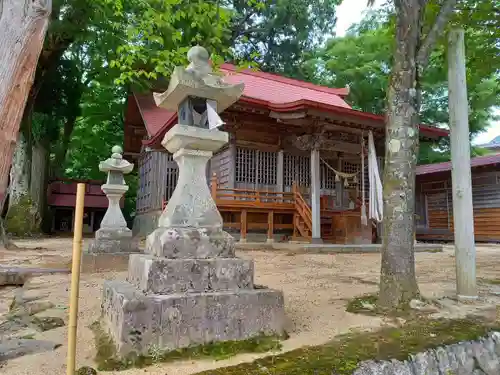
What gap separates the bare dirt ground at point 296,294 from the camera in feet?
7.00

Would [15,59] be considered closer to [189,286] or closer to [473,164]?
[189,286]

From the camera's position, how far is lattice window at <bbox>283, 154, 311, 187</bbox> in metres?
11.6

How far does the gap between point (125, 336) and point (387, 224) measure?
2.49 meters

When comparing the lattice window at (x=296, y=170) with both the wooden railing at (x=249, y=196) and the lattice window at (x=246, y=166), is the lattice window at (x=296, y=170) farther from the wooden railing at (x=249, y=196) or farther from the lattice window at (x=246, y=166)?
the lattice window at (x=246, y=166)

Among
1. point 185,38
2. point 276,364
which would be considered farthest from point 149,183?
point 276,364

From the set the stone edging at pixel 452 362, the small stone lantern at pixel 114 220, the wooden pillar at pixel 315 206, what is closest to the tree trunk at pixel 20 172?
the small stone lantern at pixel 114 220

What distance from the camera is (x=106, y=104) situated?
20109mm

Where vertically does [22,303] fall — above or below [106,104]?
below

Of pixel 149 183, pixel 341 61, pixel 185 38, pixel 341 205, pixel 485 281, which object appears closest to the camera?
pixel 485 281

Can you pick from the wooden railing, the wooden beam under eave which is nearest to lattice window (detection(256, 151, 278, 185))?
the wooden railing

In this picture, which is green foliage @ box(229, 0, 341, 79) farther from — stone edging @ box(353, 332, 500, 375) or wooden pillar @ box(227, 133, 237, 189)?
stone edging @ box(353, 332, 500, 375)

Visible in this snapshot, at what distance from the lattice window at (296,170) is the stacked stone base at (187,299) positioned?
355 inches

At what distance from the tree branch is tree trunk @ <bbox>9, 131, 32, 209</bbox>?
15.9 meters

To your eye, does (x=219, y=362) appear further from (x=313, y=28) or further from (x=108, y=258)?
(x=313, y=28)
